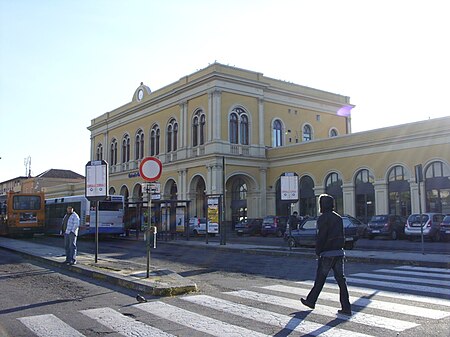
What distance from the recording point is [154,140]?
168ft

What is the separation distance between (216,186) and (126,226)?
9.75 meters

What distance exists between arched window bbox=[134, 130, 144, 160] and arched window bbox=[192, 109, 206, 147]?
409 inches

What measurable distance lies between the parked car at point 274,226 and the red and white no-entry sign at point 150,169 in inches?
948

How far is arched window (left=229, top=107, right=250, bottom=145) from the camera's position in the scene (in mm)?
43562

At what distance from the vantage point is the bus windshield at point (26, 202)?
104 feet

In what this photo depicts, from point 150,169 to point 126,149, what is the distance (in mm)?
46388

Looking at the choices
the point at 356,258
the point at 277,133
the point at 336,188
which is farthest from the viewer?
the point at 277,133

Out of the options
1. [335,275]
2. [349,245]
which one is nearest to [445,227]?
[349,245]

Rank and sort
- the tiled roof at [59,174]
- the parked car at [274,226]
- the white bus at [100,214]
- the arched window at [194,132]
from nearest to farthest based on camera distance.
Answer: the white bus at [100,214] → the parked car at [274,226] → the arched window at [194,132] → the tiled roof at [59,174]

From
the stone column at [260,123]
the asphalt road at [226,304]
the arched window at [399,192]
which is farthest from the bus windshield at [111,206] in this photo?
the arched window at [399,192]

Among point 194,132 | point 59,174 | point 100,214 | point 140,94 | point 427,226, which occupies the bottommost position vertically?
point 427,226

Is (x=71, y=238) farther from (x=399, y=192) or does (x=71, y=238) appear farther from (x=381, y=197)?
(x=399, y=192)

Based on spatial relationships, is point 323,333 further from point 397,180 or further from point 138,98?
point 138,98

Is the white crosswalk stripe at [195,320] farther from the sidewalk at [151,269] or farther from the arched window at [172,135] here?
the arched window at [172,135]
